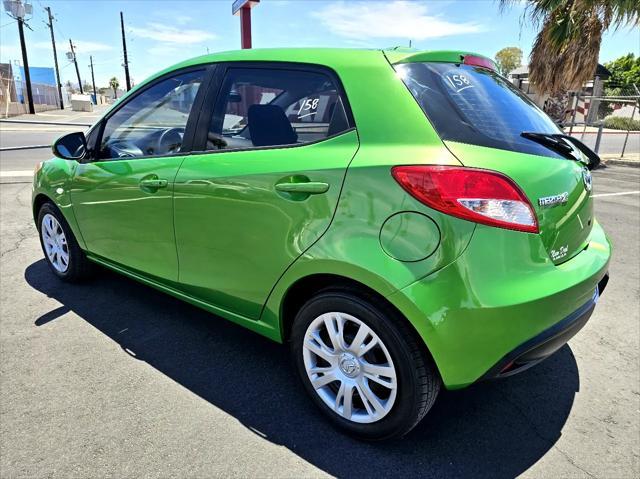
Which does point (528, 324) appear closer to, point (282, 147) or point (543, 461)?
point (543, 461)

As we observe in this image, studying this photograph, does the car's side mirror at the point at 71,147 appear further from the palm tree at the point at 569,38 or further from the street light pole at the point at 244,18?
the palm tree at the point at 569,38

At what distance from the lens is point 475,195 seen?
173 cm

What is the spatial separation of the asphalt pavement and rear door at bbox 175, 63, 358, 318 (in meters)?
0.49

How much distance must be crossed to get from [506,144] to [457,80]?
0.41 m

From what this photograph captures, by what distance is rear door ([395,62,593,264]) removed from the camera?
1829mm

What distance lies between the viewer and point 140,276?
316 centimetres

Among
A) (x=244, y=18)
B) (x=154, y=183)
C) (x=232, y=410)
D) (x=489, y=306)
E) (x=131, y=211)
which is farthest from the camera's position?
(x=244, y=18)

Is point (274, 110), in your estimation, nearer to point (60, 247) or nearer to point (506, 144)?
point (506, 144)

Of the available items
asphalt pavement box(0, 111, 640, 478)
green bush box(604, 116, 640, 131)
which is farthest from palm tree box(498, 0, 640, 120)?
green bush box(604, 116, 640, 131)

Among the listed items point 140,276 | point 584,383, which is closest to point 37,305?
point 140,276

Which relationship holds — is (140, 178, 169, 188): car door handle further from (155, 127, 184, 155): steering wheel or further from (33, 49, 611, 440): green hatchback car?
(155, 127, 184, 155): steering wheel

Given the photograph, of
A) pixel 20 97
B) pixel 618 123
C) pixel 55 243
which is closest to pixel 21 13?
pixel 20 97

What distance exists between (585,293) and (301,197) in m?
1.31

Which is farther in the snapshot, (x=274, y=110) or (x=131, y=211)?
(x=131, y=211)
